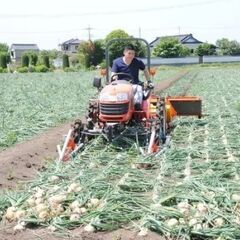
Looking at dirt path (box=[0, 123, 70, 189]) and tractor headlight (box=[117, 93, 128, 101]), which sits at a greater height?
tractor headlight (box=[117, 93, 128, 101])

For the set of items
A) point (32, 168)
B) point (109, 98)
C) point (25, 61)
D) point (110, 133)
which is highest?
point (109, 98)

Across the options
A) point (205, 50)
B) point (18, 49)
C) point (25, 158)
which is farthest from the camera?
point (18, 49)

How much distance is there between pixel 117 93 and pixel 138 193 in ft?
8.94

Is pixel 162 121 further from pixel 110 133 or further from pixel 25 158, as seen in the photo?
pixel 25 158

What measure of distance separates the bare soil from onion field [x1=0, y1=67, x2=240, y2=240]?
10 centimetres

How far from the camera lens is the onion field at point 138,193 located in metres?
4.68

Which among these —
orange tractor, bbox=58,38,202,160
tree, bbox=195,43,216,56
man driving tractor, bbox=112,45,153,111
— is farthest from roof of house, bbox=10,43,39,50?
orange tractor, bbox=58,38,202,160

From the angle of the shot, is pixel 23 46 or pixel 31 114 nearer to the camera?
pixel 31 114

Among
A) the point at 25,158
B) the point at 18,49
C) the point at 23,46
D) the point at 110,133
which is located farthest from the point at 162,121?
the point at 23,46

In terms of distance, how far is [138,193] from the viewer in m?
5.77

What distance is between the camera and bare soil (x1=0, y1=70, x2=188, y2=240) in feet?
15.1

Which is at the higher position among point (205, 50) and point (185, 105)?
point (185, 105)

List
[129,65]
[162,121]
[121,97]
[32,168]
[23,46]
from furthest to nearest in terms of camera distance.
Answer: [23,46] < [129,65] < [162,121] < [121,97] < [32,168]

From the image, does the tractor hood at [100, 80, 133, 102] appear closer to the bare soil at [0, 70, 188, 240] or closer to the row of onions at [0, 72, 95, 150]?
the bare soil at [0, 70, 188, 240]
